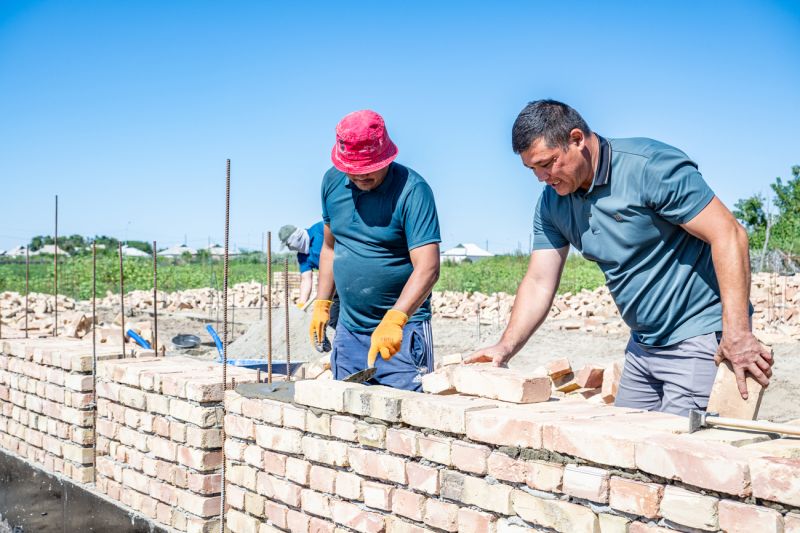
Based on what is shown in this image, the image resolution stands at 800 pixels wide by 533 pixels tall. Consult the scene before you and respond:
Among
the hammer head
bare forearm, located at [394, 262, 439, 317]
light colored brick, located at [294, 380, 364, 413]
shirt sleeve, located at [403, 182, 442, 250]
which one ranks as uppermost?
shirt sleeve, located at [403, 182, 442, 250]

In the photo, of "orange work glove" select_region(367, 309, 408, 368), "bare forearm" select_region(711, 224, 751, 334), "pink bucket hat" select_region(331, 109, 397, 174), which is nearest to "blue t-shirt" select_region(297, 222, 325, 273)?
"pink bucket hat" select_region(331, 109, 397, 174)

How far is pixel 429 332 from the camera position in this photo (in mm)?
3725

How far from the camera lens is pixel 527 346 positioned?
10.1 metres

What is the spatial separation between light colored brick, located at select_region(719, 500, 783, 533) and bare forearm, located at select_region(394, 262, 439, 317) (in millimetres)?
1821

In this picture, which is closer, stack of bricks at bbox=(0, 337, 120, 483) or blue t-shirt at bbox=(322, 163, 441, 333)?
blue t-shirt at bbox=(322, 163, 441, 333)

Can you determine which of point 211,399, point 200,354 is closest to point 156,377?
point 211,399

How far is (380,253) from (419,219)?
286 millimetres

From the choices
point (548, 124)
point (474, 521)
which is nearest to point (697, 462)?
point (474, 521)

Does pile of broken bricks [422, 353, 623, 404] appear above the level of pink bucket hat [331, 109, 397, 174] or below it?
below

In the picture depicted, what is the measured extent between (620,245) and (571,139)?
41cm

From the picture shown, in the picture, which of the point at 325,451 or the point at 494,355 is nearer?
the point at 325,451

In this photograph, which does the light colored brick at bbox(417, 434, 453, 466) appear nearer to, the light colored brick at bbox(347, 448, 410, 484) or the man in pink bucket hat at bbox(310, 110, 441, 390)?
the light colored brick at bbox(347, 448, 410, 484)

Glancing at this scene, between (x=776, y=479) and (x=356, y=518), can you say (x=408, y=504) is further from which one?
(x=776, y=479)

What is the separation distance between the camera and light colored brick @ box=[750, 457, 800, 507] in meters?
1.67
